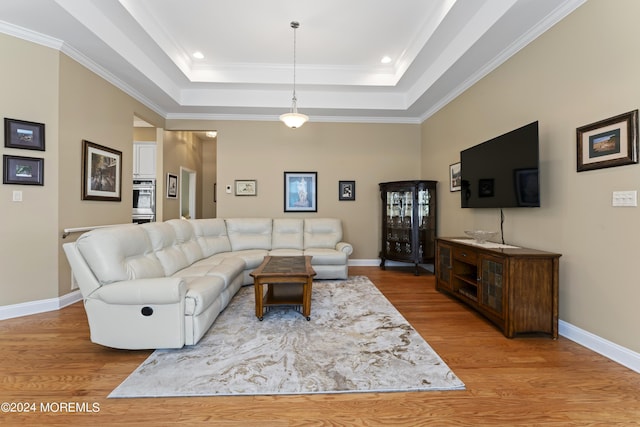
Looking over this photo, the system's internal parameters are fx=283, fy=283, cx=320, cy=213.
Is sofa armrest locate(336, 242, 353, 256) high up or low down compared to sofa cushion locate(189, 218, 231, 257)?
down

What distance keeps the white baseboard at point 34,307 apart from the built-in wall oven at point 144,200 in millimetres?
2491

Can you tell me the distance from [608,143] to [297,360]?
2822 mm

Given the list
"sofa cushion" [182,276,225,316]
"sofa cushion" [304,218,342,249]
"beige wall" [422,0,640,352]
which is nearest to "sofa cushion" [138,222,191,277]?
"sofa cushion" [182,276,225,316]

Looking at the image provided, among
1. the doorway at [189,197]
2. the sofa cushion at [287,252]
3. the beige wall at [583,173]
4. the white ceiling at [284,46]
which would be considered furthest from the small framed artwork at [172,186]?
the beige wall at [583,173]

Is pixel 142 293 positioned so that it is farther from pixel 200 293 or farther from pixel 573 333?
pixel 573 333

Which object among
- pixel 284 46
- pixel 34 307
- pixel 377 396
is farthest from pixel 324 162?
pixel 34 307

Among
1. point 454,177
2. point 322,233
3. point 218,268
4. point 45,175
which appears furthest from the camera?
point 322,233

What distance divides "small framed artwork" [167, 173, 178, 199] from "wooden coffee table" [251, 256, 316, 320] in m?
3.69

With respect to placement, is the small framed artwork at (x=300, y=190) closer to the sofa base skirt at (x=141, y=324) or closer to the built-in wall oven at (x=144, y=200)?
the built-in wall oven at (x=144, y=200)

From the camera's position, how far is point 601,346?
2.18 meters

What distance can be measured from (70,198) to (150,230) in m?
1.14

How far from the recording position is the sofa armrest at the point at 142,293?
2.09 metres

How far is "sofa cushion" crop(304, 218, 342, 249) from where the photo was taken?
4734mm

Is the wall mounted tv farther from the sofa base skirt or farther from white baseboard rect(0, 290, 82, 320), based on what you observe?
white baseboard rect(0, 290, 82, 320)
